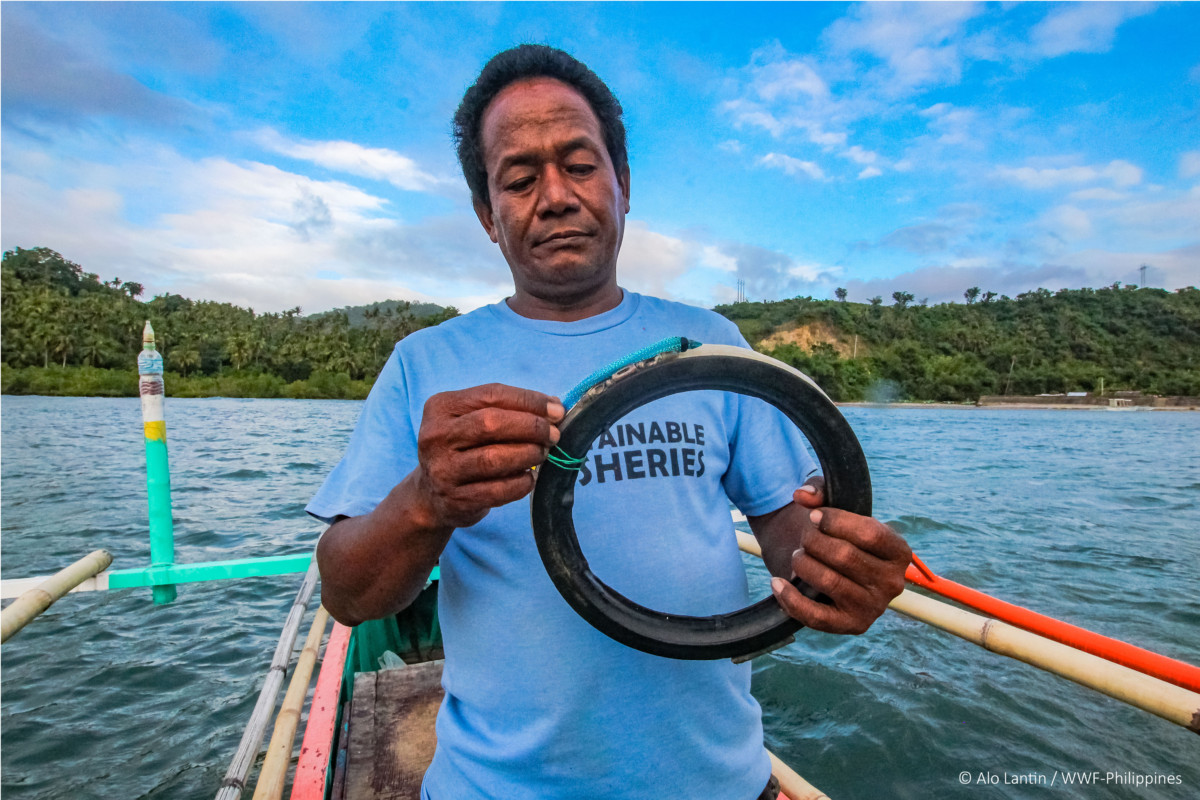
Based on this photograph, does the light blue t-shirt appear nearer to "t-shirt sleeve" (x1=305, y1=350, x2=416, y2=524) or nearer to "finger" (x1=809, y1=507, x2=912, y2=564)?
"t-shirt sleeve" (x1=305, y1=350, x2=416, y2=524)

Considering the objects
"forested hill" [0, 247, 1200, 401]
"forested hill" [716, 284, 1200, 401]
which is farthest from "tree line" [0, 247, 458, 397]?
"forested hill" [716, 284, 1200, 401]

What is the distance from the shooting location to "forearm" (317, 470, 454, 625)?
1182 millimetres

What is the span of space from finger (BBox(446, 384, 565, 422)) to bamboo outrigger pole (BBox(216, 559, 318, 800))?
214 cm

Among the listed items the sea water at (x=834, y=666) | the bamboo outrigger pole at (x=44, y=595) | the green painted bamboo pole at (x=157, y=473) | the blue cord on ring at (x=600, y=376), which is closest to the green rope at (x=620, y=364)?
the blue cord on ring at (x=600, y=376)

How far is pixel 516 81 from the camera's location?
165 cm

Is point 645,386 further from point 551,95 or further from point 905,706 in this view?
point 905,706

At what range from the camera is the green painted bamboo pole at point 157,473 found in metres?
5.28

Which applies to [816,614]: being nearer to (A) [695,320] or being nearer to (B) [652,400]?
(B) [652,400]

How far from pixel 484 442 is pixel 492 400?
7 cm

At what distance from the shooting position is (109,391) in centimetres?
6931

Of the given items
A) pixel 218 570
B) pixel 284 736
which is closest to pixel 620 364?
pixel 284 736

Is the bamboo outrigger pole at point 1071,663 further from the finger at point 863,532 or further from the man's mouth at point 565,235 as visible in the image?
the man's mouth at point 565,235

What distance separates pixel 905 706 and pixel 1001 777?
1058 mm

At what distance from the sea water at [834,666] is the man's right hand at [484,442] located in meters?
5.49
